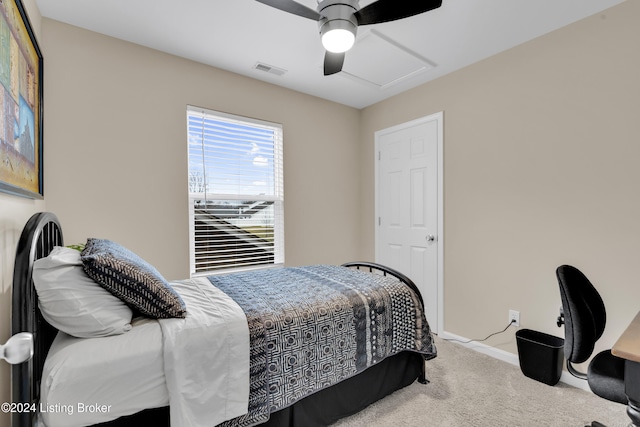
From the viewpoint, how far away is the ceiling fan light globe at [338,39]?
170 centimetres

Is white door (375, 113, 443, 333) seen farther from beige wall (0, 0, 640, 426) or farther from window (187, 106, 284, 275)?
window (187, 106, 284, 275)

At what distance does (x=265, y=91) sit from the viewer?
3184 millimetres

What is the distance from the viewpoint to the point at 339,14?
168cm

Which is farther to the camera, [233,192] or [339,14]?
[233,192]

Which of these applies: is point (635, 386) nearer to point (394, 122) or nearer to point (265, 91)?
point (394, 122)

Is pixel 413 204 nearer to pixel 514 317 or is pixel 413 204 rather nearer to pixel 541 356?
pixel 514 317

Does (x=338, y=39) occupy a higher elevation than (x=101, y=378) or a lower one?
higher

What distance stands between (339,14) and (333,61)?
423mm

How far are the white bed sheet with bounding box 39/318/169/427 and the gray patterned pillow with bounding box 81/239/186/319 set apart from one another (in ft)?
0.35

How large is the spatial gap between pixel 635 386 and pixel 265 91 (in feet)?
10.8

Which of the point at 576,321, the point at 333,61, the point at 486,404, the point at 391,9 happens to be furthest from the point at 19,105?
the point at 486,404

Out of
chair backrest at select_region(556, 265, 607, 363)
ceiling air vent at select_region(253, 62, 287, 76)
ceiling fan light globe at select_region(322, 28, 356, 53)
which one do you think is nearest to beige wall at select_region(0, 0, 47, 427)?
ceiling fan light globe at select_region(322, 28, 356, 53)

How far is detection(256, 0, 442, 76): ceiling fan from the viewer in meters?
1.58

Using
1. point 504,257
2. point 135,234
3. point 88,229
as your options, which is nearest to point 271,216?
point 135,234
